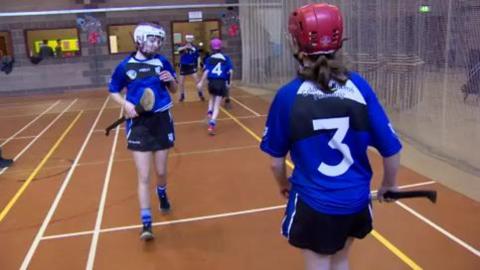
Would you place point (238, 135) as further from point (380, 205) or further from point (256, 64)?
point (256, 64)

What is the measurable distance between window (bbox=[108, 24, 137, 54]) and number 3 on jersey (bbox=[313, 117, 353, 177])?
13922 mm

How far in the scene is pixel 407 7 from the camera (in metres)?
6.22

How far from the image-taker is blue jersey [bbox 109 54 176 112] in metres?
3.46

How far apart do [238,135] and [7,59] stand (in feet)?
32.8

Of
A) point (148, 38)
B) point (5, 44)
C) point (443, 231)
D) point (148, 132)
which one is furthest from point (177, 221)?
point (5, 44)

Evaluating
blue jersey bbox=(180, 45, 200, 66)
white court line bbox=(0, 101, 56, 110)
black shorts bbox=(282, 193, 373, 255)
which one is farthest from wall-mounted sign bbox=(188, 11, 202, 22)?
black shorts bbox=(282, 193, 373, 255)

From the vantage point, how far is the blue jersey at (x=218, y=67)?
7.75m

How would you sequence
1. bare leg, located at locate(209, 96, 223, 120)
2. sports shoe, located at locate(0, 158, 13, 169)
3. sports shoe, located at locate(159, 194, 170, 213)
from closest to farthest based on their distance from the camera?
sports shoe, located at locate(159, 194, 170, 213) → sports shoe, located at locate(0, 158, 13, 169) → bare leg, located at locate(209, 96, 223, 120)

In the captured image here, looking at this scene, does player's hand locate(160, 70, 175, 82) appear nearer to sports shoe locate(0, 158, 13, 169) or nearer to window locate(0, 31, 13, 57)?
sports shoe locate(0, 158, 13, 169)

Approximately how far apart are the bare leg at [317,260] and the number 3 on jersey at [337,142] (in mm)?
371

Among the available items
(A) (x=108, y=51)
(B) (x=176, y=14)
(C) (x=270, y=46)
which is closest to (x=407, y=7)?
(C) (x=270, y=46)

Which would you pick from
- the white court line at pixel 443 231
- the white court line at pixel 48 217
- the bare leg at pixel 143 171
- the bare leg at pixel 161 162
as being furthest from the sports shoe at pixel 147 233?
the white court line at pixel 443 231

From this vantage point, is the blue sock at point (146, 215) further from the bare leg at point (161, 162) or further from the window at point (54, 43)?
the window at point (54, 43)

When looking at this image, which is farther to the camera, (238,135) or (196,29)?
(196,29)
